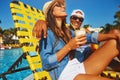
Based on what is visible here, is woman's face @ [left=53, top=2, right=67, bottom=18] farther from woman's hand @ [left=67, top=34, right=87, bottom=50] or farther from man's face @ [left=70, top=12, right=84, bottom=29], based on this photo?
man's face @ [left=70, top=12, right=84, bottom=29]

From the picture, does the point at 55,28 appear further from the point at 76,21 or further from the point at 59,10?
the point at 76,21

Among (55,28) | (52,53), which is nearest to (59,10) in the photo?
(55,28)

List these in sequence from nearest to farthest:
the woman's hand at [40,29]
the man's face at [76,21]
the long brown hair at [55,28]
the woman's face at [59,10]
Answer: the woman's hand at [40,29] → the long brown hair at [55,28] → the woman's face at [59,10] → the man's face at [76,21]

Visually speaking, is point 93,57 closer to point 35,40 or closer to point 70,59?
point 70,59

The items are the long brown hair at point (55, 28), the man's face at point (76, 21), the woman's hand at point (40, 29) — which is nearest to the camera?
the woman's hand at point (40, 29)

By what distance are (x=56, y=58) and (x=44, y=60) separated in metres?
0.08

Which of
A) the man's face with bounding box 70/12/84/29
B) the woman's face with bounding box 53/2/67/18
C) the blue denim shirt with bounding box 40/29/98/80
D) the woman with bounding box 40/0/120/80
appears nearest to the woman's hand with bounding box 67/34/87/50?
the woman with bounding box 40/0/120/80

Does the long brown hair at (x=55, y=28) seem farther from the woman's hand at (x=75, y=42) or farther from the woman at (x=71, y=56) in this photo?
the woman's hand at (x=75, y=42)

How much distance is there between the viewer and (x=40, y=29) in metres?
2.22

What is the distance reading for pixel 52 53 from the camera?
2.20m

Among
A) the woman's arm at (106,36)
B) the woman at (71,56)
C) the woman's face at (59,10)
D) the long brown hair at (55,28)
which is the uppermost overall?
the woman's face at (59,10)

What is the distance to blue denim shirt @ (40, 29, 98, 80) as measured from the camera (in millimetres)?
2129

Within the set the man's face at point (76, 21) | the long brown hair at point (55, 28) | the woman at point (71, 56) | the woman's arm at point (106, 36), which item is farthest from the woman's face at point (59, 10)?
the man's face at point (76, 21)

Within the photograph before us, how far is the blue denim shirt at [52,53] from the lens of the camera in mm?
2129
